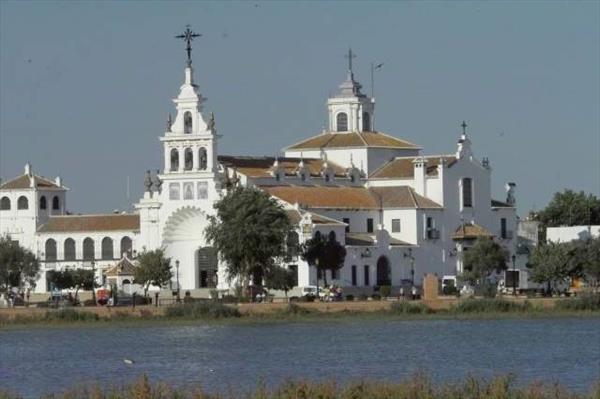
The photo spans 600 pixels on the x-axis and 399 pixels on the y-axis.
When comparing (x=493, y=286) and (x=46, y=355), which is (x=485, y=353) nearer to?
(x=46, y=355)

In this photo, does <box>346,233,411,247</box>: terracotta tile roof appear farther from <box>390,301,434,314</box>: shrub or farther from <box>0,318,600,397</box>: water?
<box>0,318,600,397</box>: water

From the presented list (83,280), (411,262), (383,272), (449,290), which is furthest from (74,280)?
(449,290)

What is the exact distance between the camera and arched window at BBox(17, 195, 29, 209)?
136 metres

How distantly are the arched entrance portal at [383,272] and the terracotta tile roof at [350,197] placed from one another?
373 centimetres

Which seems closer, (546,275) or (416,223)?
(546,275)

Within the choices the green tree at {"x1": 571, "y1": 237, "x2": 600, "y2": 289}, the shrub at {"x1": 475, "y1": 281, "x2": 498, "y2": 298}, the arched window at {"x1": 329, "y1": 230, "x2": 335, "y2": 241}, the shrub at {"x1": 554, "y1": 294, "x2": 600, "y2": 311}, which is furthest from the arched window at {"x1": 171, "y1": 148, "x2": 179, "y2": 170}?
the shrub at {"x1": 554, "y1": 294, "x2": 600, "y2": 311}

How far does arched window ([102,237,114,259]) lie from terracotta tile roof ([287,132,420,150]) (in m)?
12.9

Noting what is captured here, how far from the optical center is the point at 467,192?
132 m

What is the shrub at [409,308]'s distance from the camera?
95125mm

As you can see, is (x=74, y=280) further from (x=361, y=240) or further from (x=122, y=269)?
(x=361, y=240)

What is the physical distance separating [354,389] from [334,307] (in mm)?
51758

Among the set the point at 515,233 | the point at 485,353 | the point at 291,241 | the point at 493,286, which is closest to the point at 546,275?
the point at 493,286

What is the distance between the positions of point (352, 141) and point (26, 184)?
67.1 ft

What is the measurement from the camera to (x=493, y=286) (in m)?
114
